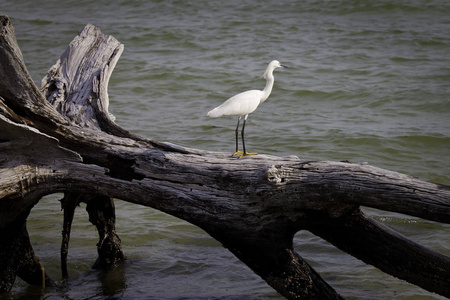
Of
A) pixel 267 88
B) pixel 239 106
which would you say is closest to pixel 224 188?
pixel 239 106

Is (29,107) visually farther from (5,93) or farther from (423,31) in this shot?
(423,31)

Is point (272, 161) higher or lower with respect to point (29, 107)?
lower

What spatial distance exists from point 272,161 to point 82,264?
2275mm

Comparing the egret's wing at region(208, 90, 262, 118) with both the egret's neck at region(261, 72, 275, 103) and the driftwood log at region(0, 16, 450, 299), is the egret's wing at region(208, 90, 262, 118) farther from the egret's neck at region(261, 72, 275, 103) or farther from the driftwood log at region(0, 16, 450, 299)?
the driftwood log at region(0, 16, 450, 299)

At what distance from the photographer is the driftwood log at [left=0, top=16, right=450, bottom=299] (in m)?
3.50

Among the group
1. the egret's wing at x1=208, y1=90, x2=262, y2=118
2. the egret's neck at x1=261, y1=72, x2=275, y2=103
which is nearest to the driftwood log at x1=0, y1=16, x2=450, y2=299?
the egret's wing at x1=208, y1=90, x2=262, y2=118

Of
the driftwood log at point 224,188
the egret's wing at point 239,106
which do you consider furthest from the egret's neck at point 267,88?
the driftwood log at point 224,188

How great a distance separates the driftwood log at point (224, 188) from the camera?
3.50 meters

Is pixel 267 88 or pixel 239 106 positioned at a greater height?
pixel 267 88

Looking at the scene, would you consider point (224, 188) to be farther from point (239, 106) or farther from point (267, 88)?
point (267, 88)

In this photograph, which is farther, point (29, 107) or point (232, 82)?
point (232, 82)

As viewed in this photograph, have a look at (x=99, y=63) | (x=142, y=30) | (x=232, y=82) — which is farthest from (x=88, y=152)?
(x=142, y=30)

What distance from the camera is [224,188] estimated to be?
12.0ft

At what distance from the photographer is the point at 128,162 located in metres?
3.85
